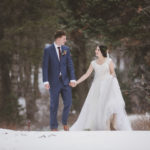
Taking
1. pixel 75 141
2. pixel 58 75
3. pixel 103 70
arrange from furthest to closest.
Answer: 1. pixel 103 70
2. pixel 58 75
3. pixel 75 141

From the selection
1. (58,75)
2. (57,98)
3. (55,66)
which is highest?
(55,66)

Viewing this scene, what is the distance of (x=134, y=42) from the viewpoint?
37.8ft

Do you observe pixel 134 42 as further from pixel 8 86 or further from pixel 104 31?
pixel 8 86

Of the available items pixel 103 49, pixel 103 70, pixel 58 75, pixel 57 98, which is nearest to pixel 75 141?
pixel 57 98

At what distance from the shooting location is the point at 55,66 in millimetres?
8180

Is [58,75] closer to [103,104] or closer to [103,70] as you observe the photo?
[103,70]

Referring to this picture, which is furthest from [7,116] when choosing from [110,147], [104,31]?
[110,147]

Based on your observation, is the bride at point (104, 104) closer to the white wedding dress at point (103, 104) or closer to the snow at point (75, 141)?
the white wedding dress at point (103, 104)

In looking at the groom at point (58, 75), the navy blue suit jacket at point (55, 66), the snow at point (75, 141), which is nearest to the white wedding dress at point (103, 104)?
the groom at point (58, 75)

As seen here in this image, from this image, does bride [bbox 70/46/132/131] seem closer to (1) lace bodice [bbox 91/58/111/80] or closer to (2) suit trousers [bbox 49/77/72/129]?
(1) lace bodice [bbox 91/58/111/80]

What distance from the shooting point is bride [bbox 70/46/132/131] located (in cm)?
805

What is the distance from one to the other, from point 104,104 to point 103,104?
1.1 inches

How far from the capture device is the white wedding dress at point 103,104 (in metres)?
8.04

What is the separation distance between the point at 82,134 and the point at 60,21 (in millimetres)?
6607
